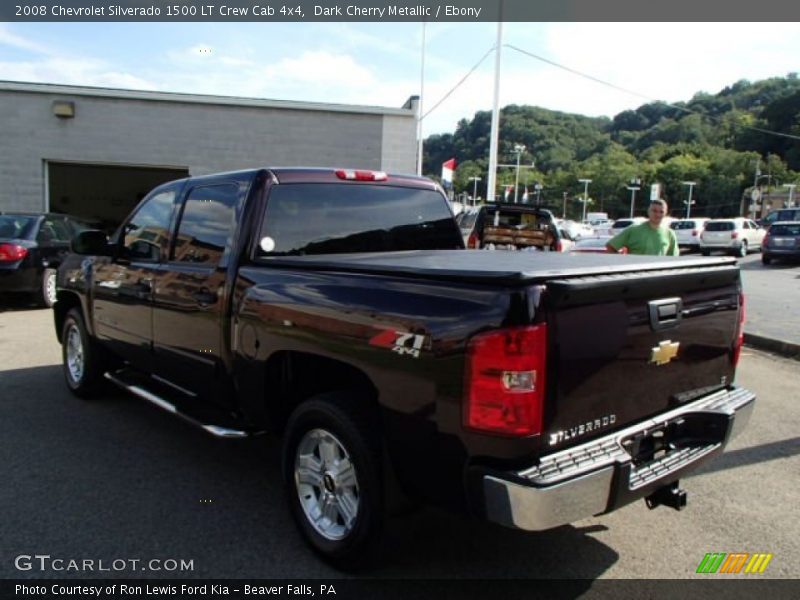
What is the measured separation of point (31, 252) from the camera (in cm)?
1038

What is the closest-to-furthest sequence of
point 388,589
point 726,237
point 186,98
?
1. point 388,589
2. point 186,98
3. point 726,237

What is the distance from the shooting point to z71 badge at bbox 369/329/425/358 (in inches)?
99.4

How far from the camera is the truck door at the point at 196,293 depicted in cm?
379

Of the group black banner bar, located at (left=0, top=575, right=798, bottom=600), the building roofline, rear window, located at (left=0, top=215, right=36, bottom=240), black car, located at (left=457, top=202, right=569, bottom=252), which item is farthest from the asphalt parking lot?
the building roofline

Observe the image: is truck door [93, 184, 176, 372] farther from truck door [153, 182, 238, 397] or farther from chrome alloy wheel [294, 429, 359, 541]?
chrome alloy wheel [294, 429, 359, 541]

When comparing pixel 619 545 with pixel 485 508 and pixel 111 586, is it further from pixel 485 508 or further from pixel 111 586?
pixel 111 586

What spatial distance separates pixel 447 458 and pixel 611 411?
76cm

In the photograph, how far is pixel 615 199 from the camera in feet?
424

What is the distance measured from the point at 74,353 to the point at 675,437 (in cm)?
510

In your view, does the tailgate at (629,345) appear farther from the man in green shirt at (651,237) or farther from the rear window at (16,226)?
the rear window at (16,226)

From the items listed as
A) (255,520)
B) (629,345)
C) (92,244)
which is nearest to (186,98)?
(92,244)

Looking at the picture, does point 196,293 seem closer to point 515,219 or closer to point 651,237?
point 651,237

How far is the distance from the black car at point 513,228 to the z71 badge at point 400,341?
8733 millimetres

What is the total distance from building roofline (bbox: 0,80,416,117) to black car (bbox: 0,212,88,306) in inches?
294
